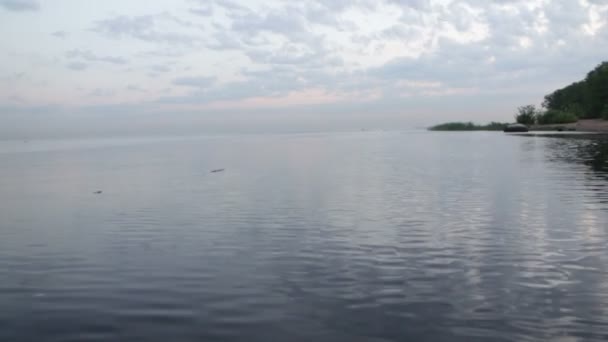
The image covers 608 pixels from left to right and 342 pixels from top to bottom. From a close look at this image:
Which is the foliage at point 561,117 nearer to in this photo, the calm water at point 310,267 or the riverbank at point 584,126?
the riverbank at point 584,126

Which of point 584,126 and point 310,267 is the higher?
point 584,126

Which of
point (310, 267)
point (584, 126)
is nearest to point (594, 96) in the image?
point (584, 126)

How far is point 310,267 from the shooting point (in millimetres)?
15422

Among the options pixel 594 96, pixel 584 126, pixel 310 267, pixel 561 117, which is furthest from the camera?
pixel 561 117

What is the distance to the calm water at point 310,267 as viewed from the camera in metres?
11.0

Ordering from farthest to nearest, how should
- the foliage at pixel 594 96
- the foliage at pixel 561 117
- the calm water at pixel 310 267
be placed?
the foliage at pixel 561 117 < the foliage at pixel 594 96 < the calm water at pixel 310 267

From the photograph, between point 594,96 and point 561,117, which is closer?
point 594,96

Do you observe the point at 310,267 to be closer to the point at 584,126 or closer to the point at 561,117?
the point at 584,126

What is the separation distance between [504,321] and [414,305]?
1947 millimetres

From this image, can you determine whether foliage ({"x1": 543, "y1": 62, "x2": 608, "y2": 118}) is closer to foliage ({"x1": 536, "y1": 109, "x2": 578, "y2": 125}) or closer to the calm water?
foliage ({"x1": 536, "y1": 109, "x2": 578, "y2": 125})

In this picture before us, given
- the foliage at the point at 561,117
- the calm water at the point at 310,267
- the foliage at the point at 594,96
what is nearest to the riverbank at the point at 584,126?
the foliage at the point at 561,117

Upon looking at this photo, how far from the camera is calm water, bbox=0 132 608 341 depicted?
11008 mm

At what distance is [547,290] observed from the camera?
42.1 ft

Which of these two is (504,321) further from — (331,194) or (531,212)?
(331,194)
